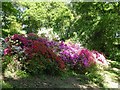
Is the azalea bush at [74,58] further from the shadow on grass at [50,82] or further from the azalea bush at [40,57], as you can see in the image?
the shadow on grass at [50,82]

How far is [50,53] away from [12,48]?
1.41 metres

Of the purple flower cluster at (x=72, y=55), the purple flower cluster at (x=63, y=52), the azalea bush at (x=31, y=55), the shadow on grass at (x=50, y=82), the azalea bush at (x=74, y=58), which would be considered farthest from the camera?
the purple flower cluster at (x=72, y=55)

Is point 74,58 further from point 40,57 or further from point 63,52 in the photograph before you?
point 40,57

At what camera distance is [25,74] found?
7.07 metres

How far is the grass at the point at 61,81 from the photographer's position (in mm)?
6318

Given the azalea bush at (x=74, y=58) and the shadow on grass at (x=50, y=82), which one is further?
the azalea bush at (x=74, y=58)

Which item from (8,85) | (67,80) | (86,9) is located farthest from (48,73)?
(86,9)

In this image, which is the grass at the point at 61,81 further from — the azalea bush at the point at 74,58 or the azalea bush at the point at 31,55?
the azalea bush at the point at 74,58

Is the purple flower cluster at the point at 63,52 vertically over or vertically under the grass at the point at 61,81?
over

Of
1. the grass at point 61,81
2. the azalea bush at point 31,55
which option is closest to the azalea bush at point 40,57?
the azalea bush at point 31,55

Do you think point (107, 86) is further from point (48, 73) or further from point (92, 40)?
point (92, 40)

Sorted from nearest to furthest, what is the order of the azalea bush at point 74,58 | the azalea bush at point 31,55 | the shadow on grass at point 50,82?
the shadow on grass at point 50,82 → the azalea bush at point 31,55 → the azalea bush at point 74,58

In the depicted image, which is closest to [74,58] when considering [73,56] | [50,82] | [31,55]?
[73,56]

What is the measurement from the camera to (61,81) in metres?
7.37
